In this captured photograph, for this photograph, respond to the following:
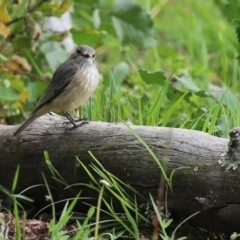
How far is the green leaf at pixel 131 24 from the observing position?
21.5 feet

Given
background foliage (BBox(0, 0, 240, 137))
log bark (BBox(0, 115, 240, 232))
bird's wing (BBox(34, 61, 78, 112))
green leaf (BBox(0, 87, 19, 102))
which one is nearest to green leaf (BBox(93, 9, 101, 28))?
background foliage (BBox(0, 0, 240, 137))

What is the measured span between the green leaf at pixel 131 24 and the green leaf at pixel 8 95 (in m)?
1.26

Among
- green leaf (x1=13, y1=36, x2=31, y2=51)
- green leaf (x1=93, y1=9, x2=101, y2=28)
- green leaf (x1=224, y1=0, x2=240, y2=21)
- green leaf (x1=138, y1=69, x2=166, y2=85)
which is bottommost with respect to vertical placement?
green leaf (x1=138, y1=69, x2=166, y2=85)

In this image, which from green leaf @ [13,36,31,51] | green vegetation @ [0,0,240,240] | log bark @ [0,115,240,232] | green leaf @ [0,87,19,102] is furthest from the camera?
green leaf @ [13,36,31,51]

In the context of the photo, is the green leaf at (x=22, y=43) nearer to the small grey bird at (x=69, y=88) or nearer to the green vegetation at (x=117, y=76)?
the green vegetation at (x=117, y=76)

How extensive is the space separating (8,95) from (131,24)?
1.50m

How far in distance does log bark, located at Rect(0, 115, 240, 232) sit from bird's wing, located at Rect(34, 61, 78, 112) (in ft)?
1.00

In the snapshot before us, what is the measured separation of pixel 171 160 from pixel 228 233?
0.47 metres

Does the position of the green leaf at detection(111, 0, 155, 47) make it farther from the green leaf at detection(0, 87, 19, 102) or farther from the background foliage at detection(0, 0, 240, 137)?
the green leaf at detection(0, 87, 19, 102)

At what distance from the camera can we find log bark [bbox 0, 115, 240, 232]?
12.2 ft

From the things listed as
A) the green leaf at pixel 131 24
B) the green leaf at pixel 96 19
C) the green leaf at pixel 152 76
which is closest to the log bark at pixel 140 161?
the green leaf at pixel 152 76

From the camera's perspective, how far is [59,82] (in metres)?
4.96

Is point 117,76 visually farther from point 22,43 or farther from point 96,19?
point 22,43

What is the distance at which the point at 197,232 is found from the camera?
3.96m
